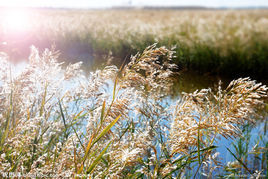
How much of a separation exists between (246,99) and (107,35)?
141 inches

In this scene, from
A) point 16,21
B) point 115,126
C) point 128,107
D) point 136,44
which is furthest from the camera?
point 16,21

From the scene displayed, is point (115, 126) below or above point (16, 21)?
below

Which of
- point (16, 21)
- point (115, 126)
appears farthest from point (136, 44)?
point (16, 21)

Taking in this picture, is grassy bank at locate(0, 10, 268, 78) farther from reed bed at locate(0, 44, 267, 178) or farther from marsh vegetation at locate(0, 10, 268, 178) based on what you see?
reed bed at locate(0, 44, 267, 178)

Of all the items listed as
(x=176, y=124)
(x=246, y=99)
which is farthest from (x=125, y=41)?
(x=246, y=99)

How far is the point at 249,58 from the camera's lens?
6.59m

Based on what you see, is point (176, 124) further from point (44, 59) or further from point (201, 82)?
point (201, 82)

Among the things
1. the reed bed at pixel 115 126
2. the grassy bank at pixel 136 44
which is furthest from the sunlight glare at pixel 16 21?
the reed bed at pixel 115 126

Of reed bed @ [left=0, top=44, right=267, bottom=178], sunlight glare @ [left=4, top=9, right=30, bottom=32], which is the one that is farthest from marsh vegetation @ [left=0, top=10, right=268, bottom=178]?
sunlight glare @ [left=4, top=9, right=30, bottom=32]

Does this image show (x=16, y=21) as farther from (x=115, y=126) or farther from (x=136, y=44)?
(x=115, y=126)

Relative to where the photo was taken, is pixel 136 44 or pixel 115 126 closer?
pixel 115 126

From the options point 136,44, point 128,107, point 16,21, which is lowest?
point 128,107

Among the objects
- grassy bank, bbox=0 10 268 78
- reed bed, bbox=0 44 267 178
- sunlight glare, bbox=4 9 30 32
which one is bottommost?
reed bed, bbox=0 44 267 178

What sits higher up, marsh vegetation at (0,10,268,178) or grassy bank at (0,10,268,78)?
grassy bank at (0,10,268,78)
